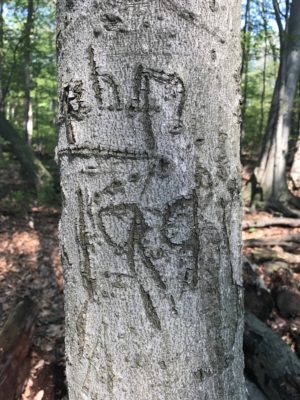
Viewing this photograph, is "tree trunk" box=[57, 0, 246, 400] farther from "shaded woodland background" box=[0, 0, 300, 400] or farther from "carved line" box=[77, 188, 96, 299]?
"shaded woodland background" box=[0, 0, 300, 400]

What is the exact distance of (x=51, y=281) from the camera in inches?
229

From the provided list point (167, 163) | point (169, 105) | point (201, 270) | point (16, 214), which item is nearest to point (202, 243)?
point (201, 270)

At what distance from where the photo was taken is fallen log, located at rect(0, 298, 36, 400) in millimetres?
2980


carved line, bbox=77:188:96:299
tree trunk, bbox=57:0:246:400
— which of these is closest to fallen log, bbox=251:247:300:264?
tree trunk, bbox=57:0:246:400

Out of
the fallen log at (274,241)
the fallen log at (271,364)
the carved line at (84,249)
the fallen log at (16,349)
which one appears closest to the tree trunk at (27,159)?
the fallen log at (274,241)

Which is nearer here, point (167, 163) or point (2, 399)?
point (167, 163)

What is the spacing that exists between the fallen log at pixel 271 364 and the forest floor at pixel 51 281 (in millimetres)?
733

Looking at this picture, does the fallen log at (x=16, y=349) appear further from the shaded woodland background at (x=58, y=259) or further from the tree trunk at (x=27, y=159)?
the tree trunk at (x=27, y=159)

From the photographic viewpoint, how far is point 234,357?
1.47 m

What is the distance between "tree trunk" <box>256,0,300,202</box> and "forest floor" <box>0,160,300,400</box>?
2087 mm

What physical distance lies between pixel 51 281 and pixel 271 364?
353 cm

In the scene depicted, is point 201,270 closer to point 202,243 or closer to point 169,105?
point 202,243

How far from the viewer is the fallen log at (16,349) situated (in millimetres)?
2980

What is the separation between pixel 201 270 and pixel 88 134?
563mm
